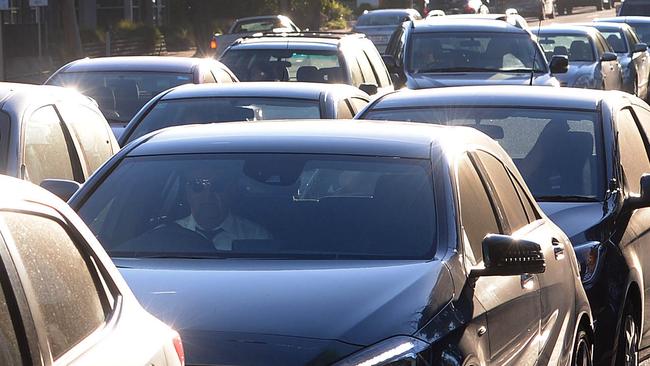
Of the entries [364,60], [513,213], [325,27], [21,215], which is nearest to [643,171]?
[513,213]

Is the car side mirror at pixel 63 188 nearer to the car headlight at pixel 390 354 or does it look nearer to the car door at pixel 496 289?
the car door at pixel 496 289

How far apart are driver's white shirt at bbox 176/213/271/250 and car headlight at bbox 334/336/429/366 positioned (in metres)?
1.18

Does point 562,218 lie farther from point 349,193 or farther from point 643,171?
point 349,193

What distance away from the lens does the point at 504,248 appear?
5.78m

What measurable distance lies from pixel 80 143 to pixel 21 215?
20.5ft

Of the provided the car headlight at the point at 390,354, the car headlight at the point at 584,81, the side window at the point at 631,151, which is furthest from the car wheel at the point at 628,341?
the car headlight at the point at 584,81

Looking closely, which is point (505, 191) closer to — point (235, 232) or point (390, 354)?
point (235, 232)

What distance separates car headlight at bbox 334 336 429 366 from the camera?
16.1 ft

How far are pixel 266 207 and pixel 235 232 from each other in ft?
0.52

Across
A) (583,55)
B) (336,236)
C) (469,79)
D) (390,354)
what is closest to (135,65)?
(469,79)

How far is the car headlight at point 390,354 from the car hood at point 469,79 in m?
13.9

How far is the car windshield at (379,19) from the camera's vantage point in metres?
44.5

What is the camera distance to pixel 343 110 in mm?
13367

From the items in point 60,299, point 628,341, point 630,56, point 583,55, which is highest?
point 60,299
